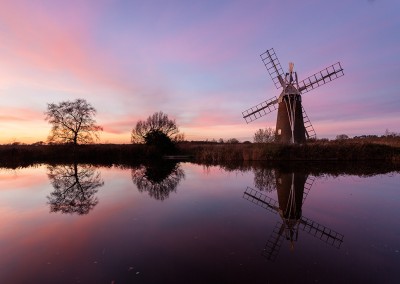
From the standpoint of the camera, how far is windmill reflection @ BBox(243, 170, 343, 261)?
6.85 metres

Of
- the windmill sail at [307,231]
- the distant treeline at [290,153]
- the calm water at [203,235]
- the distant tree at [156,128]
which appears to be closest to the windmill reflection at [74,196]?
the calm water at [203,235]

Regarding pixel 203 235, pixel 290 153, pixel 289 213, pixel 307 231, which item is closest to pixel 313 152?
pixel 290 153

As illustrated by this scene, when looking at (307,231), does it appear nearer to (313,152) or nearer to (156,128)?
(313,152)

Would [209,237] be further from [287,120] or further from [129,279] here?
[287,120]

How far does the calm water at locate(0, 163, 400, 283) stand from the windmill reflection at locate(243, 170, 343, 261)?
0.10ft

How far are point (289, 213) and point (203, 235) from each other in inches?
133

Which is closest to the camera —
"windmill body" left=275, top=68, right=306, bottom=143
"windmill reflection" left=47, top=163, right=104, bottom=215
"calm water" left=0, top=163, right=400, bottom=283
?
"calm water" left=0, top=163, right=400, bottom=283

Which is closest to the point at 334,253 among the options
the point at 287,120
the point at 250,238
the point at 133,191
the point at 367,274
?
the point at 367,274

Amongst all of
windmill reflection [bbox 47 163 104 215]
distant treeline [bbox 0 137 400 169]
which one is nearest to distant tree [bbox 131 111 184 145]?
distant treeline [bbox 0 137 400 169]

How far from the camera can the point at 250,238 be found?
23.5 ft

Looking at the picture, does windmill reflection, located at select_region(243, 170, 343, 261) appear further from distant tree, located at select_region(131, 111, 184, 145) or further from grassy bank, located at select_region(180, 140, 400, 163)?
distant tree, located at select_region(131, 111, 184, 145)

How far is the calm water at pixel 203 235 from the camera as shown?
17.2 ft

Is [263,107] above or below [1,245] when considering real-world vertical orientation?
above

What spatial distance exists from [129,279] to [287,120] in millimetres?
24983
